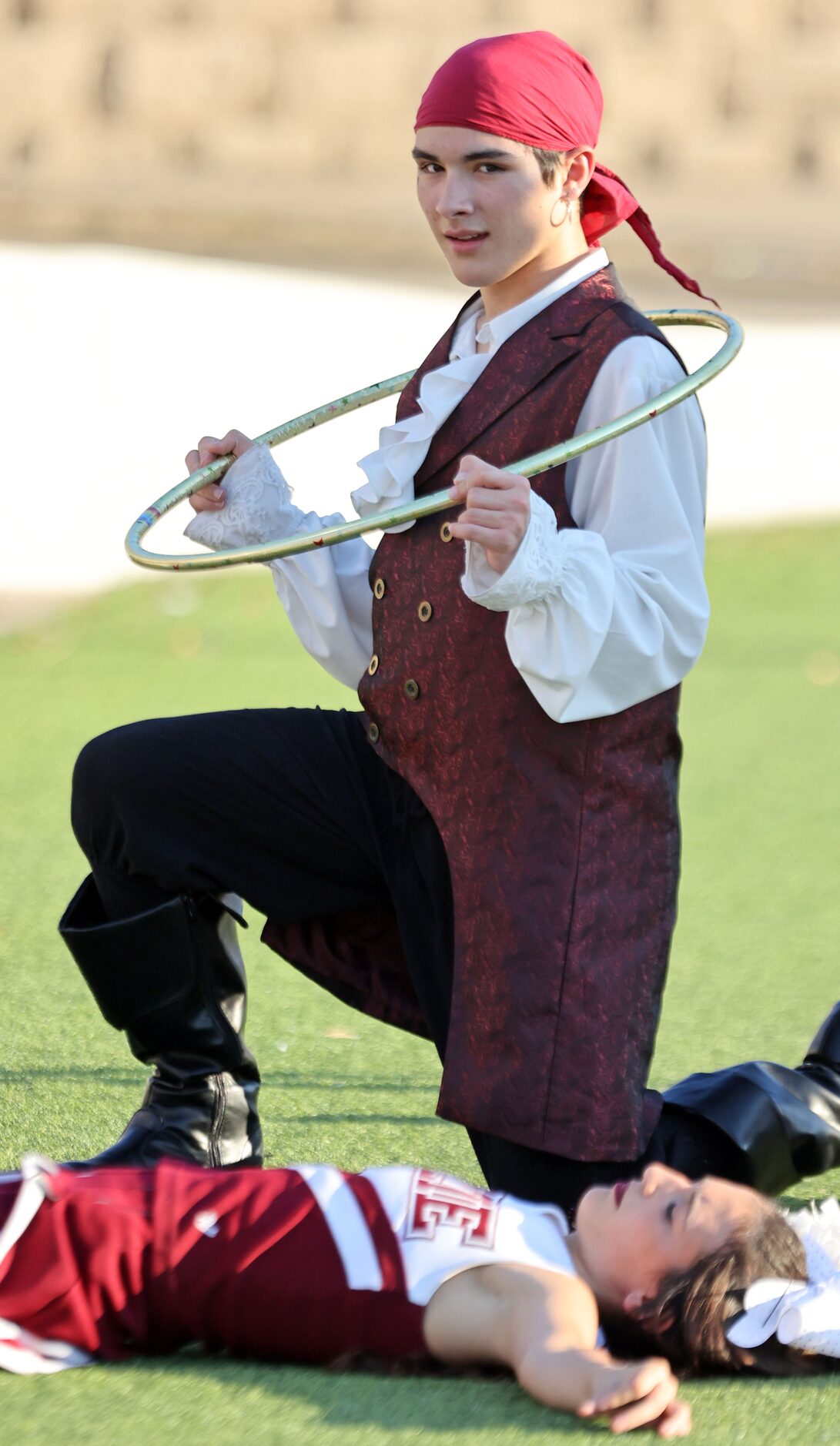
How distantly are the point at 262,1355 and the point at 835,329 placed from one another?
6.72 metres

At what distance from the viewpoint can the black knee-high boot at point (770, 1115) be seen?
2.17 meters

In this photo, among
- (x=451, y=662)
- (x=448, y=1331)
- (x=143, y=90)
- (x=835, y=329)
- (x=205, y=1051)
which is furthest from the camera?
(x=835, y=329)

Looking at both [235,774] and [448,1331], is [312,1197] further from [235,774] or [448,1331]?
[235,774]

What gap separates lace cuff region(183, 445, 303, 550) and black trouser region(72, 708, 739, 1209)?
235 mm

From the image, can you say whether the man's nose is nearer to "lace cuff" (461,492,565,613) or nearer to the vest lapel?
the vest lapel

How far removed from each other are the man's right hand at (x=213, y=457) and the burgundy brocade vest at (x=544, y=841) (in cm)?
37

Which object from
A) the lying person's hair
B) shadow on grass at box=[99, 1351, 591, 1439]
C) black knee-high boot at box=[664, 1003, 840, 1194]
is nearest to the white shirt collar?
black knee-high boot at box=[664, 1003, 840, 1194]

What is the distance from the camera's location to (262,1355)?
5.78ft

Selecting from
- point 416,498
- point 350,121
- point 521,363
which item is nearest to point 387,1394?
point 416,498

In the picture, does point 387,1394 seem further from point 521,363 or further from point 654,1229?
point 521,363

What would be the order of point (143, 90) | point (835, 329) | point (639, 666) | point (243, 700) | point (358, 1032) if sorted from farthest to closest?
point (835, 329) < point (143, 90) < point (243, 700) < point (358, 1032) < point (639, 666)

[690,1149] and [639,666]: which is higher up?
[639,666]

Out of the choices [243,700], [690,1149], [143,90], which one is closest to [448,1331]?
[690,1149]

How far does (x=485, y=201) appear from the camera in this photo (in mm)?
2070
